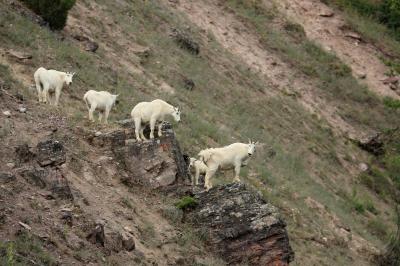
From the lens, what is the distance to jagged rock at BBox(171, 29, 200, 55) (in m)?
35.7

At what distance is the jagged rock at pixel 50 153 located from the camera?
50.6ft

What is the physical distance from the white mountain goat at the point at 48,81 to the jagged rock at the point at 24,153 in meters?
4.18

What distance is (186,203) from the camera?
17.2m

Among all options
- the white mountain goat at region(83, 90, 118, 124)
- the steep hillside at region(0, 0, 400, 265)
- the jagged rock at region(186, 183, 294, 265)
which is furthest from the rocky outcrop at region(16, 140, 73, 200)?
the jagged rock at region(186, 183, 294, 265)

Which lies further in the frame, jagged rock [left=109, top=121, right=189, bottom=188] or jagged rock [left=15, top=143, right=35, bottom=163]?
jagged rock [left=109, top=121, right=189, bottom=188]

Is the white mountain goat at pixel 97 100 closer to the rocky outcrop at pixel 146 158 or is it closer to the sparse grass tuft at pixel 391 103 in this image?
the rocky outcrop at pixel 146 158

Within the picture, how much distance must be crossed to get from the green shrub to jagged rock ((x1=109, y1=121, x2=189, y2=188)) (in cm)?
1177

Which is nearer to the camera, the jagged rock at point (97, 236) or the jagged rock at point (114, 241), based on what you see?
the jagged rock at point (97, 236)

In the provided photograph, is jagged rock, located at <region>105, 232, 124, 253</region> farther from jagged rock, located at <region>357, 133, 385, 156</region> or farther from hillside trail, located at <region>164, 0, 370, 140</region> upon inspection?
jagged rock, located at <region>357, 133, 385, 156</region>

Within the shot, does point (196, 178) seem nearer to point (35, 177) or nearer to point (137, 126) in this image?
point (137, 126)

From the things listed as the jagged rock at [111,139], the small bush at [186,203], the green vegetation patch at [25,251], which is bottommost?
the small bush at [186,203]

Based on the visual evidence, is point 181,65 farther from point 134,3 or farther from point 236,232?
point 236,232

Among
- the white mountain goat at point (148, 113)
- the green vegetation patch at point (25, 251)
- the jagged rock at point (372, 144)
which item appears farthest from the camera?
the jagged rock at point (372, 144)

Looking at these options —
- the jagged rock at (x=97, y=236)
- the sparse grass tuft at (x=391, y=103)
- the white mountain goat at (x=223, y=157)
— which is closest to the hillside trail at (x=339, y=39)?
the sparse grass tuft at (x=391, y=103)
